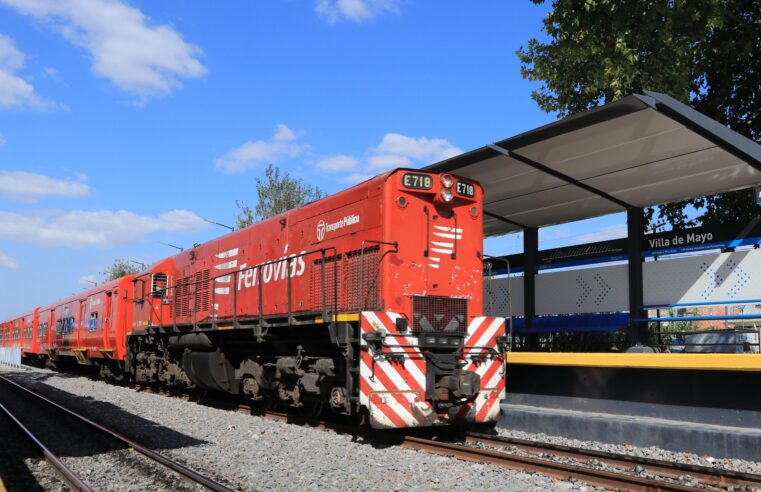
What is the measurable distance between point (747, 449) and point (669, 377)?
136cm

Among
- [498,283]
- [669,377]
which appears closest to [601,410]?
[669,377]

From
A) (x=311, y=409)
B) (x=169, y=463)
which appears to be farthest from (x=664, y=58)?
(x=169, y=463)

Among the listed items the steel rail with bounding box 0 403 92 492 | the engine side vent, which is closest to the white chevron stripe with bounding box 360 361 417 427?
the steel rail with bounding box 0 403 92 492

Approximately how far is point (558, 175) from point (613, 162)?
99cm

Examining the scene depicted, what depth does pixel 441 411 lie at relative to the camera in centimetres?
809

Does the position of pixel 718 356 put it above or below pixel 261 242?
below

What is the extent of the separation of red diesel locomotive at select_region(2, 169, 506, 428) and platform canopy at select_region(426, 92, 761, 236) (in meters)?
1.22

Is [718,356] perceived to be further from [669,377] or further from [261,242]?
[261,242]

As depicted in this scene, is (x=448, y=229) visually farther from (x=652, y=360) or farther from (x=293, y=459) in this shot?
(x=293, y=459)

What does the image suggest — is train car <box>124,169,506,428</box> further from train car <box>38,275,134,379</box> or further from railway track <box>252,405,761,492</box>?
train car <box>38,275,134,379</box>

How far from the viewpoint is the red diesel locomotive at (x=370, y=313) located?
7.79 m

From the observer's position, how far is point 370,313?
301 inches

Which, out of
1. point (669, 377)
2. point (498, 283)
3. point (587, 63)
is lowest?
point (669, 377)

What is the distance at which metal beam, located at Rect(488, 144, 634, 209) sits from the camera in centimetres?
947
